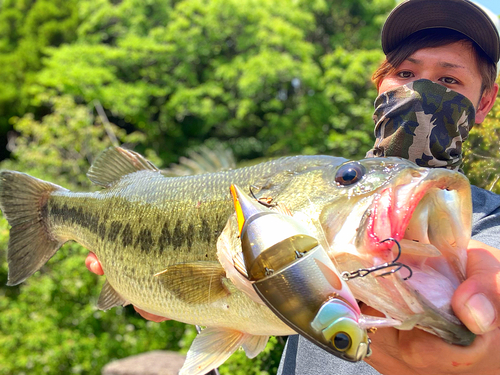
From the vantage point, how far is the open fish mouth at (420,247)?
3.10 ft

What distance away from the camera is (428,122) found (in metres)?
1.87

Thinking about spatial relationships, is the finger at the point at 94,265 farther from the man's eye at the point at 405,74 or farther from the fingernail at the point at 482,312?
the fingernail at the point at 482,312

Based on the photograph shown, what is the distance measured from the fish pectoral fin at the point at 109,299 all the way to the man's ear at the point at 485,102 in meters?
1.84

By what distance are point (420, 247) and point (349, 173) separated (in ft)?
1.03

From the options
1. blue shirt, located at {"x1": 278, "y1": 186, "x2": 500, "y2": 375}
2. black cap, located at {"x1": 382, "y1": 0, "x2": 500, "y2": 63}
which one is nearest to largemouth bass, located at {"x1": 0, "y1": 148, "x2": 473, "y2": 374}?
blue shirt, located at {"x1": 278, "y1": 186, "x2": 500, "y2": 375}

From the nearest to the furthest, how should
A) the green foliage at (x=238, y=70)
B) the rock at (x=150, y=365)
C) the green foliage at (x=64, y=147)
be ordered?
1. the rock at (x=150, y=365)
2. the green foliage at (x=64, y=147)
3. the green foliage at (x=238, y=70)

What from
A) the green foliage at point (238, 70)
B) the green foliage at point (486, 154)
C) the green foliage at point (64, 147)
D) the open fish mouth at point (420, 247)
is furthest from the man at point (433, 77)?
the green foliage at point (238, 70)

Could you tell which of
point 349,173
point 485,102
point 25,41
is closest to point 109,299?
point 349,173

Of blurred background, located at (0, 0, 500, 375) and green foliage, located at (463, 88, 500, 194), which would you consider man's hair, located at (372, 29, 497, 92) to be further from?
blurred background, located at (0, 0, 500, 375)

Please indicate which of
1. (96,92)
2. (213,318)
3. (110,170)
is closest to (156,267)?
(213,318)

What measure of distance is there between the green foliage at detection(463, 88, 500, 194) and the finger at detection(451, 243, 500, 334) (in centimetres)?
136

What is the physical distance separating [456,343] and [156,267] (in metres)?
1.12

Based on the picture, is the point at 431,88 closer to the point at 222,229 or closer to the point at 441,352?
the point at 222,229

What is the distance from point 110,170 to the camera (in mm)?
2203
